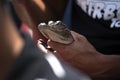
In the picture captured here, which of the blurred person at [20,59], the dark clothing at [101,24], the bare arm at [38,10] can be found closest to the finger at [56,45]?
the dark clothing at [101,24]

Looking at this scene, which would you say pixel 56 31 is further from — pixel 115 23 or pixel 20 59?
pixel 20 59

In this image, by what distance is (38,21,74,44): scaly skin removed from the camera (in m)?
1.55

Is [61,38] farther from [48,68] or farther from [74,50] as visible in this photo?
[48,68]

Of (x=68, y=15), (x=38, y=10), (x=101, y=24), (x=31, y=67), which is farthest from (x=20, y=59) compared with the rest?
(x=38, y=10)

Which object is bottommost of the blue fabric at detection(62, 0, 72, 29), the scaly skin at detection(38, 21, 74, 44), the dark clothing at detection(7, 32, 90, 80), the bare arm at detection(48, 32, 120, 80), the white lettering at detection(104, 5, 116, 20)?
the dark clothing at detection(7, 32, 90, 80)

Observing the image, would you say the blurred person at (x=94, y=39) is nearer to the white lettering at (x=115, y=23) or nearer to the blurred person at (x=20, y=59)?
the white lettering at (x=115, y=23)

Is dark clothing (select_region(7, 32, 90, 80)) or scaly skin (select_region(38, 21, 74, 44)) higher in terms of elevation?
scaly skin (select_region(38, 21, 74, 44))

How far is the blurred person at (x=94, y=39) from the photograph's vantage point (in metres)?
1.78

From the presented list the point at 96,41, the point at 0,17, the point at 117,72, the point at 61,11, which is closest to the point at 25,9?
the point at 61,11

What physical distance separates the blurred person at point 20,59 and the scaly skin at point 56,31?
469 millimetres

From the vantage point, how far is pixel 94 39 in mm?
1905

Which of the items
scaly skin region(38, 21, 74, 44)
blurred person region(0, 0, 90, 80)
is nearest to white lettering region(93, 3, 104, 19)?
scaly skin region(38, 21, 74, 44)

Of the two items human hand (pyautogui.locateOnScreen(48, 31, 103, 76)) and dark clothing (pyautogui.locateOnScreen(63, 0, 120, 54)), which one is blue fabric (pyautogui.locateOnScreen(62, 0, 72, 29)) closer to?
dark clothing (pyautogui.locateOnScreen(63, 0, 120, 54))

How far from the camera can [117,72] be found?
182 cm
